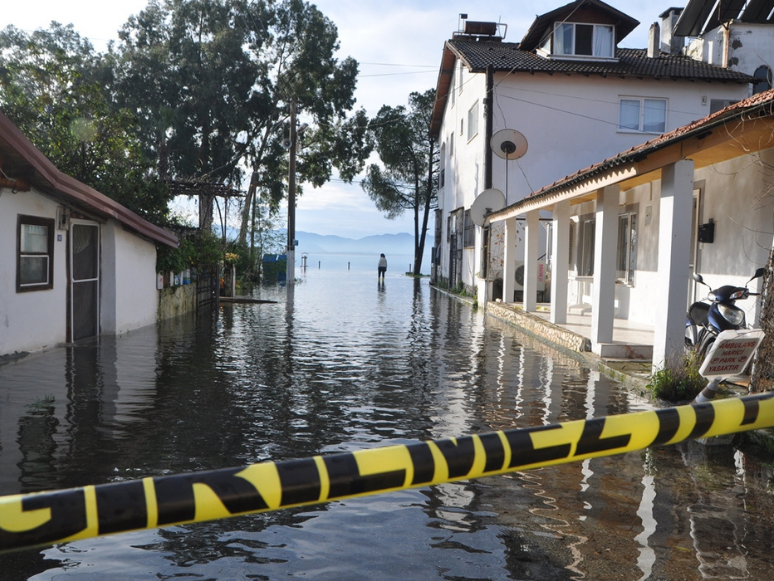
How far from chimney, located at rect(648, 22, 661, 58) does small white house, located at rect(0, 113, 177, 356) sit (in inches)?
781

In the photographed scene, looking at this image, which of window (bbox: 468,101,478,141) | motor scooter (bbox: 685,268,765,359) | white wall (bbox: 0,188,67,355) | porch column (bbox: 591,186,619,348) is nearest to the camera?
motor scooter (bbox: 685,268,765,359)

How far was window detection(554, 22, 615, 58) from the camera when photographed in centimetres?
2553

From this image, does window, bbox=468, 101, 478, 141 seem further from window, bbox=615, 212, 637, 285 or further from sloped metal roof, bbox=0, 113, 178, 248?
sloped metal roof, bbox=0, 113, 178, 248

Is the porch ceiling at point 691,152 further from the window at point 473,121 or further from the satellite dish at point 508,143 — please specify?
the window at point 473,121

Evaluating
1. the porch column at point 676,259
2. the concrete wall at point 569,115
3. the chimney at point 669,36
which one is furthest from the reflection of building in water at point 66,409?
the chimney at point 669,36

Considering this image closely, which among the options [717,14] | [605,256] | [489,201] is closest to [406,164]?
[489,201]

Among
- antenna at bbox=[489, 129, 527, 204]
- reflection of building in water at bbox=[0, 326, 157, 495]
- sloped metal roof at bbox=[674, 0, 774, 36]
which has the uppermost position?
antenna at bbox=[489, 129, 527, 204]

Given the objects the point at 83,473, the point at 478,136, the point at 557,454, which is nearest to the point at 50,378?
the point at 83,473

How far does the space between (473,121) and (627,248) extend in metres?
12.8

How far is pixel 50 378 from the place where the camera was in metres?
9.74

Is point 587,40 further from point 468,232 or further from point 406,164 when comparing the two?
point 406,164

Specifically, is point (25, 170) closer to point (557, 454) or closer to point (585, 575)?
point (585, 575)

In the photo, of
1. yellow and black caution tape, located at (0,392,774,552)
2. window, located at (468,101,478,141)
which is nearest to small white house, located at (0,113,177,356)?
yellow and black caution tape, located at (0,392,774,552)

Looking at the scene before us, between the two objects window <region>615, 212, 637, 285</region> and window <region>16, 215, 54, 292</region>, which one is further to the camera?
window <region>615, 212, 637, 285</region>
